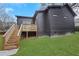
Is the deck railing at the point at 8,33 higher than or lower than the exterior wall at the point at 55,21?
lower

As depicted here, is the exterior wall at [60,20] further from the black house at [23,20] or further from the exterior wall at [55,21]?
the black house at [23,20]

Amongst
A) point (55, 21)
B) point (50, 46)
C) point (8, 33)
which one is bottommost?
point (50, 46)

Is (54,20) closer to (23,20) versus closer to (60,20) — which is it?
(60,20)

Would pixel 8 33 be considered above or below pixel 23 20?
below

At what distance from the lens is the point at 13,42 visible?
2977mm

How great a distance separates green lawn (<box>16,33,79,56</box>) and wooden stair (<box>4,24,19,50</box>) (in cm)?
5

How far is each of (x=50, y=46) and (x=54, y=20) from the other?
10.0 inches

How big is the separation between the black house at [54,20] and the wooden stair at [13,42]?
0.69 feet

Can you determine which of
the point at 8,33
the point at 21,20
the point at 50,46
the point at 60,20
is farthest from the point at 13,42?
the point at 60,20

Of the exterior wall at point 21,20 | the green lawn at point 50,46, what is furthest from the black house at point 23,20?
the green lawn at point 50,46

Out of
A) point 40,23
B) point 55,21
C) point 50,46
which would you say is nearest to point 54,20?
Answer: point 55,21

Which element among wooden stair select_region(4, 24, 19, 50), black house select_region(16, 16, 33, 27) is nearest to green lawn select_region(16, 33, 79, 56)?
wooden stair select_region(4, 24, 19, 50)

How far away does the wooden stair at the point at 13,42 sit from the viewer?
2.96m

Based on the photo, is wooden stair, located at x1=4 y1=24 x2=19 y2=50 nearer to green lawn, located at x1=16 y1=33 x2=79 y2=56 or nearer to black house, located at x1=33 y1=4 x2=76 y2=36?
green lawn, located at x1=16 y1=33 x2=79 y2=56
